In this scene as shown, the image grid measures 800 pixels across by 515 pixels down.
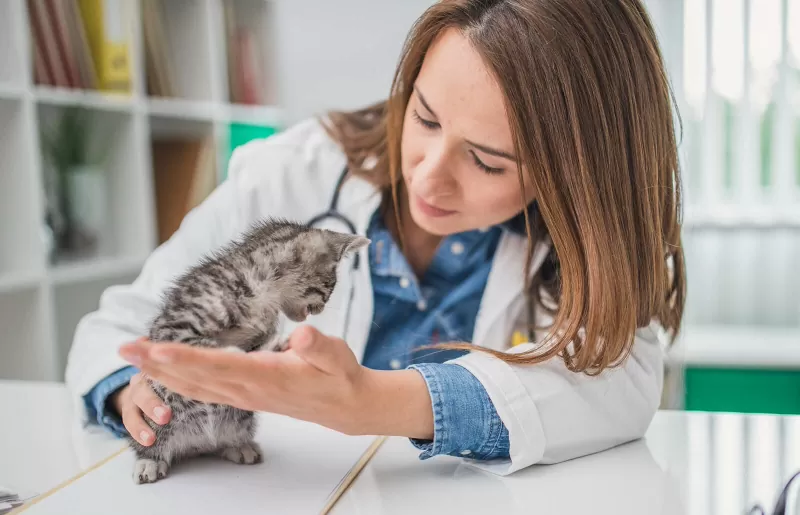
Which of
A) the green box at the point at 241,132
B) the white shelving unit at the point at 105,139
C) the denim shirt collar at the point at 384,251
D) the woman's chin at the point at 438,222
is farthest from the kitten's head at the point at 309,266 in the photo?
the green box at the point at 241,132

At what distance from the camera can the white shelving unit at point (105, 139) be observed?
61.7 inches

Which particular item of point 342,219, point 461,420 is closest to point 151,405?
point 461,420

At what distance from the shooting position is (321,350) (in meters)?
0.49

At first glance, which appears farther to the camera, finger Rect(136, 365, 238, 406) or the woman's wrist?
the woman's wrist

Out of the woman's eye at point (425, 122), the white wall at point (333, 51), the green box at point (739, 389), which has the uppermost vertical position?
the white wall at point (333, 51)

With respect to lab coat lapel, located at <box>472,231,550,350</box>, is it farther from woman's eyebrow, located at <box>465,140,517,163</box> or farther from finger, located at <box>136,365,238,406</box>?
finger, located at <box>136,365,238,406</box>


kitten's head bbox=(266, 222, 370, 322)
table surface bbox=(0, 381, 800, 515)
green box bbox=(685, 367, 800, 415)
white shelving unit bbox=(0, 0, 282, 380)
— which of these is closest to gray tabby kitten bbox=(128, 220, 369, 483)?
kitten's head bbox=(266, 222, 370, 322)

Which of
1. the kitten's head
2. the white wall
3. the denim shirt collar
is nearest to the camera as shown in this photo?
the kitten's head

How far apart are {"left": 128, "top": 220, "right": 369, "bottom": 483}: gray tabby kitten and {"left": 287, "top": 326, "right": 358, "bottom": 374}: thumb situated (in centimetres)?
4

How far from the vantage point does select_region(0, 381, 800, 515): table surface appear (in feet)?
1.89

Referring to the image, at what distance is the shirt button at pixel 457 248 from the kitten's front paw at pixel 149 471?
50cm

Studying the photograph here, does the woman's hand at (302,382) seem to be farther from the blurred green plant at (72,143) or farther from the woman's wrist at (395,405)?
the blurred green plant at (72,143)

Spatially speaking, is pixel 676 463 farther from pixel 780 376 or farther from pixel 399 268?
pixel 780 376

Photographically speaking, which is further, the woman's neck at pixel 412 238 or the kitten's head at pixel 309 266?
the woman's neck at pixel 412 238
